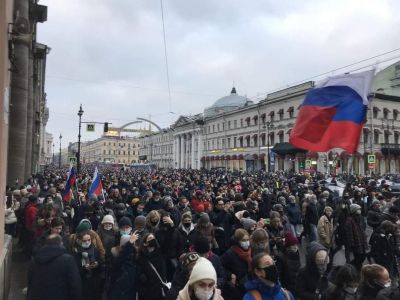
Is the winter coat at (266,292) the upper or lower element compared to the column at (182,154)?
lower

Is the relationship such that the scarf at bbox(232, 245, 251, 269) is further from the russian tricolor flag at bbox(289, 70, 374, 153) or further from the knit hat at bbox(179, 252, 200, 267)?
the russian tricolor flag at bbox(289, 70, 374, 153)

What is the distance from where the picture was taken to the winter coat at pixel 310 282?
14.7 feet

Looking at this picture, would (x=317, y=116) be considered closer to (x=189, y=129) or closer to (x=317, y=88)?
(x=317, y=88)

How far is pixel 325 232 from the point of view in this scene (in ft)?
28.6

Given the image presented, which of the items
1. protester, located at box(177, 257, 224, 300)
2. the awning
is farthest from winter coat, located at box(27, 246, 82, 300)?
the awning

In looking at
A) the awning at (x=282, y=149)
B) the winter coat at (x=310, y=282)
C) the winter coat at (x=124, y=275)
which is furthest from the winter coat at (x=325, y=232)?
the awning at (x=282, y=149)

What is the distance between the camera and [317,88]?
7293 millimetres

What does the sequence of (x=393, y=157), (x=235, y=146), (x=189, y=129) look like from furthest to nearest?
(x=189, y=129) → (x=235, y=146) → (x=393, y=157)


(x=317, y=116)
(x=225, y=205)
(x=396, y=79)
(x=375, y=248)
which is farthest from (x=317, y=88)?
(x=396, y=79)

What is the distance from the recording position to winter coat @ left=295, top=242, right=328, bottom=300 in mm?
4477

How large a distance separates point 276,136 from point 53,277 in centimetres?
5800

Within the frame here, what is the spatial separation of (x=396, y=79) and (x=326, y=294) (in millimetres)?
65929

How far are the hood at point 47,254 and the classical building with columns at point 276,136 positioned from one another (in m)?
30.2

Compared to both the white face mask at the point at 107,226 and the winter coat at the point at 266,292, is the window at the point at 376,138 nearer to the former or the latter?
the white face mask at the point at 107,226
